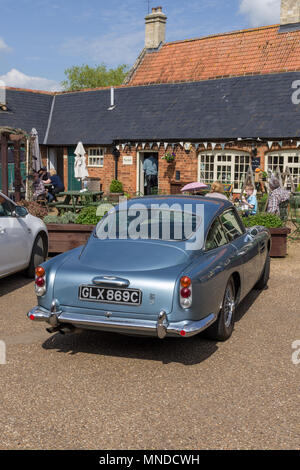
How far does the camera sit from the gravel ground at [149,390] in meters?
3.51

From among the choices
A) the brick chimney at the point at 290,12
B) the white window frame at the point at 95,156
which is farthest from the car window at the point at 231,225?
the brick chimney at the point at 290,12

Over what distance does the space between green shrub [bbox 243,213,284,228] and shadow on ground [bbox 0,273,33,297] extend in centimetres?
436

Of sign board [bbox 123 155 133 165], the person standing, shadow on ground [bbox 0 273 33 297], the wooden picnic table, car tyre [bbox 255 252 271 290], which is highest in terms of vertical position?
sign board [bbox 123 155 133 165]

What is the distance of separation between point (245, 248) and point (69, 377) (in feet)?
8.90

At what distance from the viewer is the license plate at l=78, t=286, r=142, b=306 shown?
15.0ft

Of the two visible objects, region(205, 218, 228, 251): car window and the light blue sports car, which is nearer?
the light blue sports car

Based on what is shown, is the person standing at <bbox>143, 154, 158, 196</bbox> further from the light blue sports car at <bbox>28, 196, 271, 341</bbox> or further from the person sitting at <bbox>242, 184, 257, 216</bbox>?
the light blue sports car at <bbox>28, 196, 271, 341</bbox>

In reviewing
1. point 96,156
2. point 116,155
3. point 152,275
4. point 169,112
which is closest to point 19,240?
point 152,275

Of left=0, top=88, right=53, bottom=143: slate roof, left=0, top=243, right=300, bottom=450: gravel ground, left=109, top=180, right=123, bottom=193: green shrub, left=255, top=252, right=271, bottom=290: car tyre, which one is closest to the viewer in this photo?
left=0, top=243, right=300, bottom=450: gravel ground

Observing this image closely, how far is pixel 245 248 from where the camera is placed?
6129mm

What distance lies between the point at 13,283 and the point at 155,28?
85.9ft

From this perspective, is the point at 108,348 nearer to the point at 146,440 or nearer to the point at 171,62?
the point at 146,440

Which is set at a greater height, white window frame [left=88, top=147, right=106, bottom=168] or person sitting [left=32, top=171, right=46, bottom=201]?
white window frame [left=88, top=147, right=106, bottom=168]

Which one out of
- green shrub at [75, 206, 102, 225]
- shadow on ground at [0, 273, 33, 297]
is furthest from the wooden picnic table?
shadow on ground at [0, 273, 33, 297]
